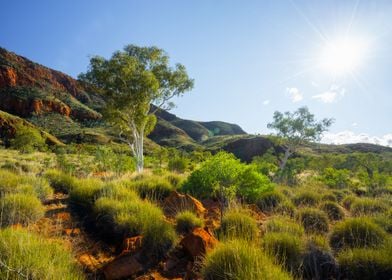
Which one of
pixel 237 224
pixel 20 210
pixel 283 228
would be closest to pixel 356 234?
pixel 283 228

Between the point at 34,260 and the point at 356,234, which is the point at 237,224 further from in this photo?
the point at 34,260

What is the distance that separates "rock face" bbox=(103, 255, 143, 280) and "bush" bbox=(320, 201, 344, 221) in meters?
6.37

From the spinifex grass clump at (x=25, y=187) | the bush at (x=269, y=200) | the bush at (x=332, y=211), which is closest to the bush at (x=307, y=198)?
the bush at (x=332, y=211)

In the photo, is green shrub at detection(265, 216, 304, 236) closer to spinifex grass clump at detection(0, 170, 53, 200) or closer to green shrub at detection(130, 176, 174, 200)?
green shrub at detection(130, 176, 174, 200)

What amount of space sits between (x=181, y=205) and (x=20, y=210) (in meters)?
3.59

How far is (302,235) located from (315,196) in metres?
5.22

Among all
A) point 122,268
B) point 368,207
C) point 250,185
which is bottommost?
point 122,268

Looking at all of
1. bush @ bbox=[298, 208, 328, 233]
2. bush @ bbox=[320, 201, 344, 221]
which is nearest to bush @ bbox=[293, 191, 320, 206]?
bush @ bbox=[320, 201, 344, 221]

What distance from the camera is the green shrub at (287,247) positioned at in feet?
14.7

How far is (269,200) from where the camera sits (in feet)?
29.7

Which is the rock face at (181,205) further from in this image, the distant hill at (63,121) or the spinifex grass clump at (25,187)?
the distant hill at (63,121)

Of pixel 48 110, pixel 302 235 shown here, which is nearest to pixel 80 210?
pixel 302 235

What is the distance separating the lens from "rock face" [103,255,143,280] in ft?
13.3

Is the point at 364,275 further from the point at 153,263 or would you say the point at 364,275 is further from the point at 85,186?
the point at 85,186
